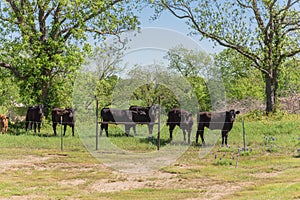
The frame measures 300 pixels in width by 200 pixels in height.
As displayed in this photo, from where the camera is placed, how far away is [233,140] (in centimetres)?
1797

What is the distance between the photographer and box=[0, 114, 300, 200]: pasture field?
916cm

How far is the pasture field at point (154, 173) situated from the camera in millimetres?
9156

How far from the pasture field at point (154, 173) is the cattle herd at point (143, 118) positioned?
76 centimetres

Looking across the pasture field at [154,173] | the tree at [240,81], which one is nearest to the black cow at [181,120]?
the pasture field at [154,173]

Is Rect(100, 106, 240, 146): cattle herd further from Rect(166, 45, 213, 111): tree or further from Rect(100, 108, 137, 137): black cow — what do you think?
Rect(166, 45, 213, 111): tree

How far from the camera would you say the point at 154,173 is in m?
11.7

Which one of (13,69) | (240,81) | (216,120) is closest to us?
(216,120)

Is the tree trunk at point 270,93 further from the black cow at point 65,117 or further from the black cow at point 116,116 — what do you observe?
the black cow at point 65,117

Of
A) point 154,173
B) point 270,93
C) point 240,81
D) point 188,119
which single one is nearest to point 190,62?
point 240,81

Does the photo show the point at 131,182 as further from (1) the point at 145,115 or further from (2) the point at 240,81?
(2) the point at 240,81

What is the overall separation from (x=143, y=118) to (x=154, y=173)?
387 inches

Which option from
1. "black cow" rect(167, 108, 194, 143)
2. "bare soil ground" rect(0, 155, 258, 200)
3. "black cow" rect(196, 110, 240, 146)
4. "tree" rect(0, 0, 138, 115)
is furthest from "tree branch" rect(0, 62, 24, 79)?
"bare soil ground" rect(0, 155, 258, 200)

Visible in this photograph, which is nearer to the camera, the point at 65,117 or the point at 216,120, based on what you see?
the point at 216,120

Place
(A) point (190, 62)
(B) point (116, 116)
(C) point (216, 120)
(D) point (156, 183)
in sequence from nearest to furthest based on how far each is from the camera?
(D) point (156, 183), (C) point (216, 120), (B) point (116, 116), (A) point (190, 62)
